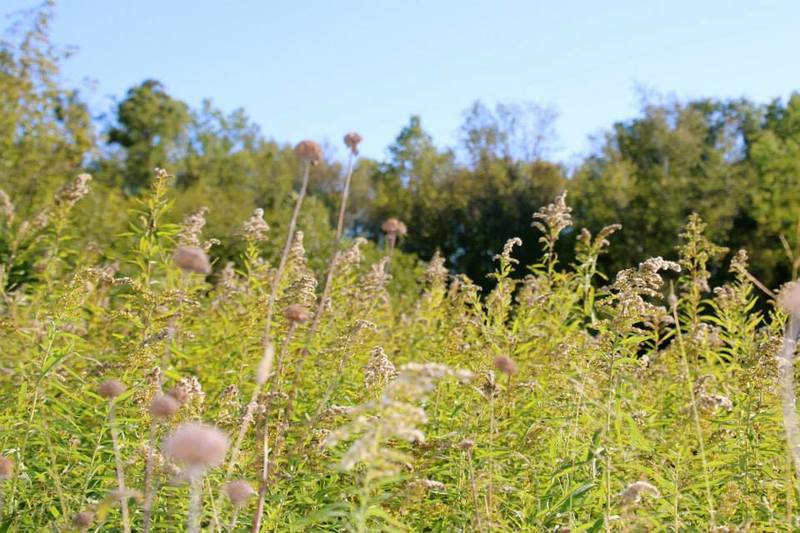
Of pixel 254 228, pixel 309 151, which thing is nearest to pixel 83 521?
pixel 309 151

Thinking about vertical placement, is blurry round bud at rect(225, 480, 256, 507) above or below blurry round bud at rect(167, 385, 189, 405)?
below

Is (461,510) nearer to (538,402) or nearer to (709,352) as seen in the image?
(538,402)

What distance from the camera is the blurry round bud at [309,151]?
250 cm

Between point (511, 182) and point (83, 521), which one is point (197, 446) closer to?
point (83, 521)

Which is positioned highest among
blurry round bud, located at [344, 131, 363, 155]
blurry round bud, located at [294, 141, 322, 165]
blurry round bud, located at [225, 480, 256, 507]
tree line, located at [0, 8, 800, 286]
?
tree line, located at [0, 8, 800, 286]

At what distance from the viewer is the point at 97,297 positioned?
20.5 feet

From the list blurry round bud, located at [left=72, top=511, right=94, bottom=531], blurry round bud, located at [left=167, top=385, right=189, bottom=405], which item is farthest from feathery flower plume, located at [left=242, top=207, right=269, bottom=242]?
blurry round bud, located at [left=72, top=511, right=94, bottom=531]

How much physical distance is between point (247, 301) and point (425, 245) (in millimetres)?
27619

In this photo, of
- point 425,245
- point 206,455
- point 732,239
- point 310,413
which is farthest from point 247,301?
point 425,245

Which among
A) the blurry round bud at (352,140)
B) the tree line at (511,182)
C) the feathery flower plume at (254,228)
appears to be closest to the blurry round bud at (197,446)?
the blurry round bud at (352,140)

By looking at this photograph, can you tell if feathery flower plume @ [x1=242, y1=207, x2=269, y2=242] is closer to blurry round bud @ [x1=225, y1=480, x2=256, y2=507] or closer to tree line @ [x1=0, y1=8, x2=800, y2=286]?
blurry round bud @ [x1=225, y1=480, x2=256, y2=507]

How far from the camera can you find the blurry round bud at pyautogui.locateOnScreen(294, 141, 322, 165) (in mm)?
2500

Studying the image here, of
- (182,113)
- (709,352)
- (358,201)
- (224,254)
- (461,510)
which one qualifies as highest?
(182,113)

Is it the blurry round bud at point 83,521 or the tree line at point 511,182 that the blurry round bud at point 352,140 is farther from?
the tree line at point 511,182
